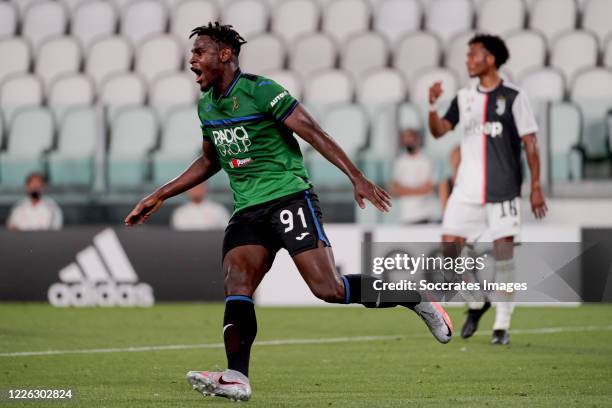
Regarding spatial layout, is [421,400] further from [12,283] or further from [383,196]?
[12,283]

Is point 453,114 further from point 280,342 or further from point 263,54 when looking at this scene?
point 263,54

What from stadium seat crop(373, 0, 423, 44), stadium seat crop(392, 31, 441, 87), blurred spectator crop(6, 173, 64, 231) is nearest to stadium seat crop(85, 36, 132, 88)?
stadium seat crop(373, 0, 423, 44)

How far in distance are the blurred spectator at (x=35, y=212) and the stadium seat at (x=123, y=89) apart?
3.46 m

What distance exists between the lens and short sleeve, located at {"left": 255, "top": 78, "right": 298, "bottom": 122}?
670cm

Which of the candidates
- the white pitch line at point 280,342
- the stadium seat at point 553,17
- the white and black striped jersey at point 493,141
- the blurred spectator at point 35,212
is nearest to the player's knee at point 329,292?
the white pitch line at point 280,342

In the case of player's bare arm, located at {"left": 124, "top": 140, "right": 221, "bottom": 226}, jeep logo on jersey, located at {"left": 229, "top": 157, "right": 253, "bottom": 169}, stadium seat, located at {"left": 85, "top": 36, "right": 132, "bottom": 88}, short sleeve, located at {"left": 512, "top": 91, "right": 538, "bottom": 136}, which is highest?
stadium seat, located at {"left": 85, "top": 36, "right": 132, "bottom": 88}

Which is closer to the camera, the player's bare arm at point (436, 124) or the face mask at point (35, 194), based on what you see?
the player's bare arm at point (436, 124)

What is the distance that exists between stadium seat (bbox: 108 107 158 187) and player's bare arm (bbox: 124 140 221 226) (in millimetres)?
8572

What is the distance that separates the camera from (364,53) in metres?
Result: 19.1

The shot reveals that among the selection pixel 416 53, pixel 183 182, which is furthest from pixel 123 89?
pixel 183 182

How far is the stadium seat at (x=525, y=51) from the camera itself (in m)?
18.3

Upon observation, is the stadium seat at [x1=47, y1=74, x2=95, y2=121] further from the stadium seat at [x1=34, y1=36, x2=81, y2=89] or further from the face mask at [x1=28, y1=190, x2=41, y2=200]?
the face mask at [x1=28, y1=190, x2=41, y2=200]

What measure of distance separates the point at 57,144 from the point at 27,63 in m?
4.26

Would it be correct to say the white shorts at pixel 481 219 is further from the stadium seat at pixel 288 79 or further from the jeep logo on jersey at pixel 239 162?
the stadium seat at pixel 288 79
